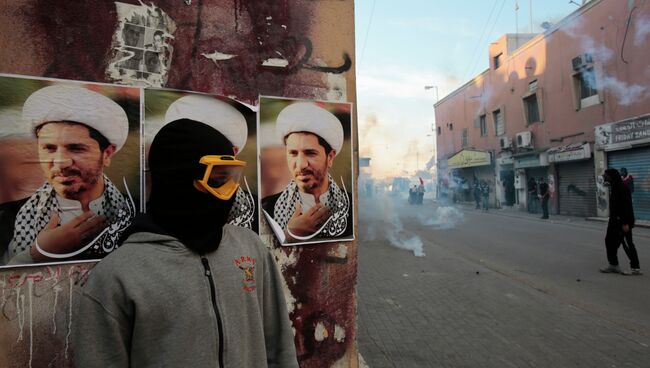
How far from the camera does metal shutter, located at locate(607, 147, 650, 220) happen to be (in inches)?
556

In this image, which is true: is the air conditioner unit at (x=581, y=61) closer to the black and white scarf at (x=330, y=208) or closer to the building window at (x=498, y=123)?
the building window at (x=498, y=123)

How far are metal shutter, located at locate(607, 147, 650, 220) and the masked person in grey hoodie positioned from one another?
17.0 meters

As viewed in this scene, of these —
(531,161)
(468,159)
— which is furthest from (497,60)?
(531,161)

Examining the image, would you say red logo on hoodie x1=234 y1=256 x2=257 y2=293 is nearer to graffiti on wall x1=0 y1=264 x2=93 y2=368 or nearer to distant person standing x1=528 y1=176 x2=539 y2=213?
graffiti on wall x1=0 y1=264 x2=93 y2=368

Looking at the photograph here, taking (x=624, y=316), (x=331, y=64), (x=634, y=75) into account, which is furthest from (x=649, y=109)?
(x=331, y=64)

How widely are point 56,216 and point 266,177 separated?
1.05 m

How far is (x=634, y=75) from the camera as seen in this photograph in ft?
47.3

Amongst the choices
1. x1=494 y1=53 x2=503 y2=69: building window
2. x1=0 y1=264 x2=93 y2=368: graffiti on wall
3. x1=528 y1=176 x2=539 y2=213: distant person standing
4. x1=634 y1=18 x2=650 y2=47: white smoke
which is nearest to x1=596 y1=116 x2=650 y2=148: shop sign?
x1=634 y1=18 x2=650 y2=47: white smoke

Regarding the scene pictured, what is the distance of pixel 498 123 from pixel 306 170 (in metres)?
26.8

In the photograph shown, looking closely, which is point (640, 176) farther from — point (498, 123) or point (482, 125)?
point (482, 125)

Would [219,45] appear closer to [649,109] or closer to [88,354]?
[88,354]

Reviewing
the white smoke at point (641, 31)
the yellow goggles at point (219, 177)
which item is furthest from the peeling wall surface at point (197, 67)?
the white smoke at point (641, 31)

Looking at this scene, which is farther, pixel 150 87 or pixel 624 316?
pixel 624 316

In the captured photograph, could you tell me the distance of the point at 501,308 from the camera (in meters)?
5.32
